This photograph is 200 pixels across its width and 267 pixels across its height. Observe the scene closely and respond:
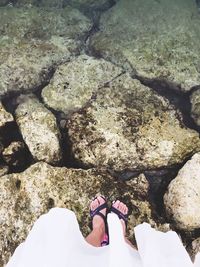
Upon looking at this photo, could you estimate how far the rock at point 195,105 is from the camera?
613 centimetres

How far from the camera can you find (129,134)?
18.9 feet

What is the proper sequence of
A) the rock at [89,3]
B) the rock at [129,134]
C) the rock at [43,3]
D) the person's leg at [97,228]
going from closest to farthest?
the person's leg at [97,228], the rock at [129,134], the rock at [43,3], the rock at [89,3]

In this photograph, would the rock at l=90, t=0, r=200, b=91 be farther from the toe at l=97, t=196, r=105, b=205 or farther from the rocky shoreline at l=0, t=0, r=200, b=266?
the toe at l=97, t=196, r=105, b=205

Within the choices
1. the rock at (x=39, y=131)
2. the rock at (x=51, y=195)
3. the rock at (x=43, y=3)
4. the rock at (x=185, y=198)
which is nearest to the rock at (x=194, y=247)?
the rock at (x=185, y=198)

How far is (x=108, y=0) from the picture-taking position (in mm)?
7922

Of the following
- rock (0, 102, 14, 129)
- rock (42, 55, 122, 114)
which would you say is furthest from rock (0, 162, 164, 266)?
rock (42, 55, 122, 114)

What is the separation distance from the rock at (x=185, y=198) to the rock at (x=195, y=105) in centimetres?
91

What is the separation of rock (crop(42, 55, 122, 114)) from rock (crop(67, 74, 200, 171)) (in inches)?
10.1

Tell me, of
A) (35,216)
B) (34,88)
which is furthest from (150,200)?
(34,88)

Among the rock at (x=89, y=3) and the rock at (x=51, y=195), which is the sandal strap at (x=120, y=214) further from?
the rock at (x=89, y=3)

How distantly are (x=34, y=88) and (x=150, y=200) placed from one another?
2564mm

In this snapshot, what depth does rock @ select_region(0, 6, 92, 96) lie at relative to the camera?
6.48 meters

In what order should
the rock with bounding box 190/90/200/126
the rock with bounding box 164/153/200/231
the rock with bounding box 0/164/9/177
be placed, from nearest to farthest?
the rock with bounding box 164/153/200/231 < the rock with bounding box 0/164/9/177 < the rock with bounding box 190/90/200/126

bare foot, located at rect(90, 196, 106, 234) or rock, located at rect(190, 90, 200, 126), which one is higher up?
rock, located at rect(190, 90, 200, 126)
